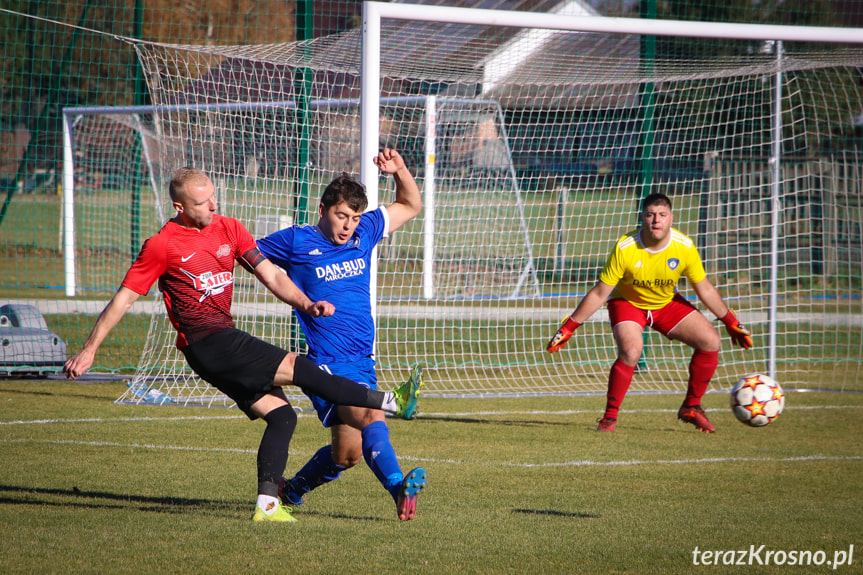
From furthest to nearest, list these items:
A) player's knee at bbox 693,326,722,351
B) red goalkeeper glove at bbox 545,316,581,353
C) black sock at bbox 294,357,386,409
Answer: player's knee at bbox 693,326,722,351 < red goalkeeper glove at bbox 545,316,581,353 < black sock at bbox 294,357,386,409

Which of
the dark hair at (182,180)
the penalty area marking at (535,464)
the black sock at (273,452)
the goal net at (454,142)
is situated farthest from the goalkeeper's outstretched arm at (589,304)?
the dark hair at (182,180)

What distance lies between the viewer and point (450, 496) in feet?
17.7

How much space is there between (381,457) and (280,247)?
1.33m

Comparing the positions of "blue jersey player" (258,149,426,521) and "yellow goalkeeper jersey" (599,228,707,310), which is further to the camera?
"yellow goalkeeper jersey" (599,228,707,310)

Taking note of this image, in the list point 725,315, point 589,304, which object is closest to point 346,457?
point 589,304

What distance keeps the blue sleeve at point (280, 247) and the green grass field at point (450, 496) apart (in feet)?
4.62

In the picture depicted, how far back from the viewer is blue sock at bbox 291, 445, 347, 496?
4.96 meters

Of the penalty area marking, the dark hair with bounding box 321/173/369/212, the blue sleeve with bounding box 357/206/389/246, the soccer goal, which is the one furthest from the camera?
the soccer goal

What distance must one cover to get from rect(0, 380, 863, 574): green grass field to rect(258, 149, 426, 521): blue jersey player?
34 cm

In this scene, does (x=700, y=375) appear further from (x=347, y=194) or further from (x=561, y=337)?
(x=347, y=194)

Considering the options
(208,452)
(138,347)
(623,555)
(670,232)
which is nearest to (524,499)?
(623,555)

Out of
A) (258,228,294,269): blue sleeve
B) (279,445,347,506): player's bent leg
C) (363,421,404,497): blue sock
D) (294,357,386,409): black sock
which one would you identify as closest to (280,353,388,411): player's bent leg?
(294,357,386,409): black sock

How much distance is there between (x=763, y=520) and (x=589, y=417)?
356cm

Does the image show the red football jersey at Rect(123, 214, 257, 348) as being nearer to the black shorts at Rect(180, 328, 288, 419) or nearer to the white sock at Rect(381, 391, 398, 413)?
the black shorts at Rect(180, 328, 288, 419)
